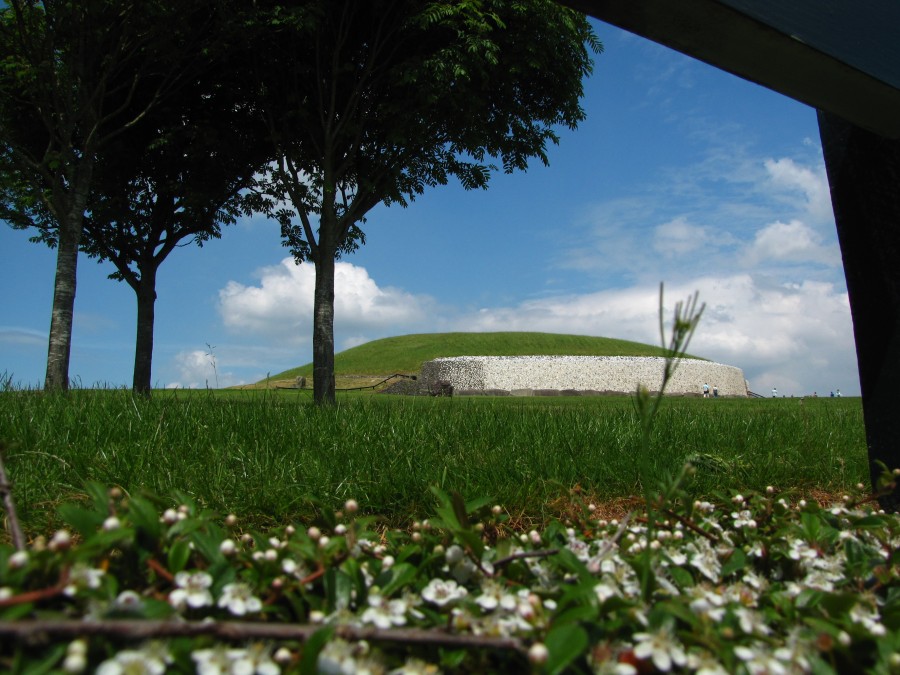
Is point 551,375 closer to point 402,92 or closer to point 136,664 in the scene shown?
point 402,92

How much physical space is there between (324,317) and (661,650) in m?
10.3

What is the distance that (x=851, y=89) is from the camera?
6.49 ft

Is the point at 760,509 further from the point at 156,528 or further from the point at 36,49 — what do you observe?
the point at 36,49

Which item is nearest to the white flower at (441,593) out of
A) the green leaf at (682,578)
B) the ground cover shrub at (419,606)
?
the ground cover shrub at (419,606)

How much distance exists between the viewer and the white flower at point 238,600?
3.26 feet

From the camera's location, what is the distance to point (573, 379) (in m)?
28.4

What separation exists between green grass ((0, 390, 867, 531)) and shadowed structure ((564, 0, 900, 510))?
0.96 metres

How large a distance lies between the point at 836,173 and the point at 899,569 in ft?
5.64

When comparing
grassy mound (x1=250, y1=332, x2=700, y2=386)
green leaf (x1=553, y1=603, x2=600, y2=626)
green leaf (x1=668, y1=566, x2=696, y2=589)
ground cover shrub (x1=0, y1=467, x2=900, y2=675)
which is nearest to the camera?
ground cover shrub (x1=0, y1=467, x2=900, y2=675)

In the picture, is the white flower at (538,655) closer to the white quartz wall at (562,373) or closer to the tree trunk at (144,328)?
the tree trunk at (144,328)

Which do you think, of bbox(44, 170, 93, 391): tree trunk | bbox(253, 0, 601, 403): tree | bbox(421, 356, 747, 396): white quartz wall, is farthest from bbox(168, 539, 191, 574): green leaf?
bbox(421, 356, 747, 396): white quartz wall

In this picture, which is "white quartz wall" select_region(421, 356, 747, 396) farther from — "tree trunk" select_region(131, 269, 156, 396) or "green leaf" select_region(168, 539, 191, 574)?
"green leaf" select_region(168, 539, 191, 574)

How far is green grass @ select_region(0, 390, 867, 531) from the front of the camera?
2746 mm

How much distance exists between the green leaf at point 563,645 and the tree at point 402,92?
29.3 ft
